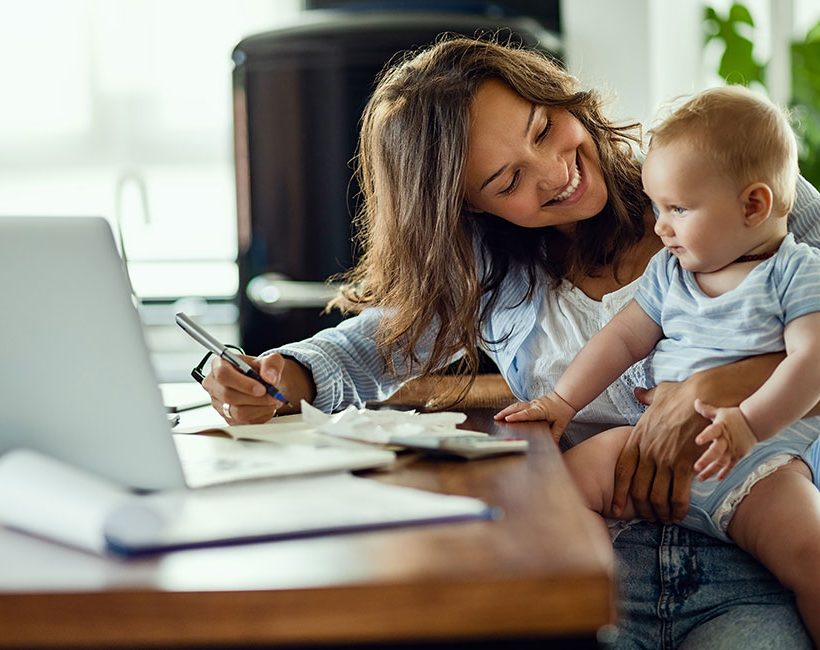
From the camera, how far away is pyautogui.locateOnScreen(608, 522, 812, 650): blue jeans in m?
1.31

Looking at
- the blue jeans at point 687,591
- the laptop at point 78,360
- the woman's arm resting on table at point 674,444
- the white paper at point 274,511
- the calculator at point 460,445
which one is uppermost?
the laptop at point 78,360

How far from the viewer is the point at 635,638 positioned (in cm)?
135

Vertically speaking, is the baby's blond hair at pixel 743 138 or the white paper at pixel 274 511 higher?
the baby's blond hair at pixel 743 138

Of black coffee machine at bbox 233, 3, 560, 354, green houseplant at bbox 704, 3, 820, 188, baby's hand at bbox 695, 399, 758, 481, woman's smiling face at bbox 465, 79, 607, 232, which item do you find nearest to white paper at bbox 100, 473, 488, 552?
baby's hand at bbox 695, 399, 758, 481

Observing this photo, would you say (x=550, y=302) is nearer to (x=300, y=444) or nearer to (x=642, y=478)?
(x=642, y=478)

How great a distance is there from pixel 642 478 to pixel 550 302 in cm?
42

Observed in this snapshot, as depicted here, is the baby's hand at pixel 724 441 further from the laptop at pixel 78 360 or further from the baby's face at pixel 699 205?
the laptop at pixel 78 360

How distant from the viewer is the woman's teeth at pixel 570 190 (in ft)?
5.36

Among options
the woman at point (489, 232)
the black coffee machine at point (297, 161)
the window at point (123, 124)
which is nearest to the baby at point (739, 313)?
the woman at point (489, 232)

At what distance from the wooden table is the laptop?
190 mm

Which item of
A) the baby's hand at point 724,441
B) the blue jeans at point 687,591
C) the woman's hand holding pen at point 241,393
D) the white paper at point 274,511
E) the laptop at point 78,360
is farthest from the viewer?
the woman's hand holding pen at point 241,393

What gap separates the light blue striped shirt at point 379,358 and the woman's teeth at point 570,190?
0.15m

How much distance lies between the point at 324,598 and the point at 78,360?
0.35 meters

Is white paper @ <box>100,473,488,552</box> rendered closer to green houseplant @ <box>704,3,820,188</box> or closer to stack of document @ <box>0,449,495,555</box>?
stack of document @ <box>0,449,495,555</box>
